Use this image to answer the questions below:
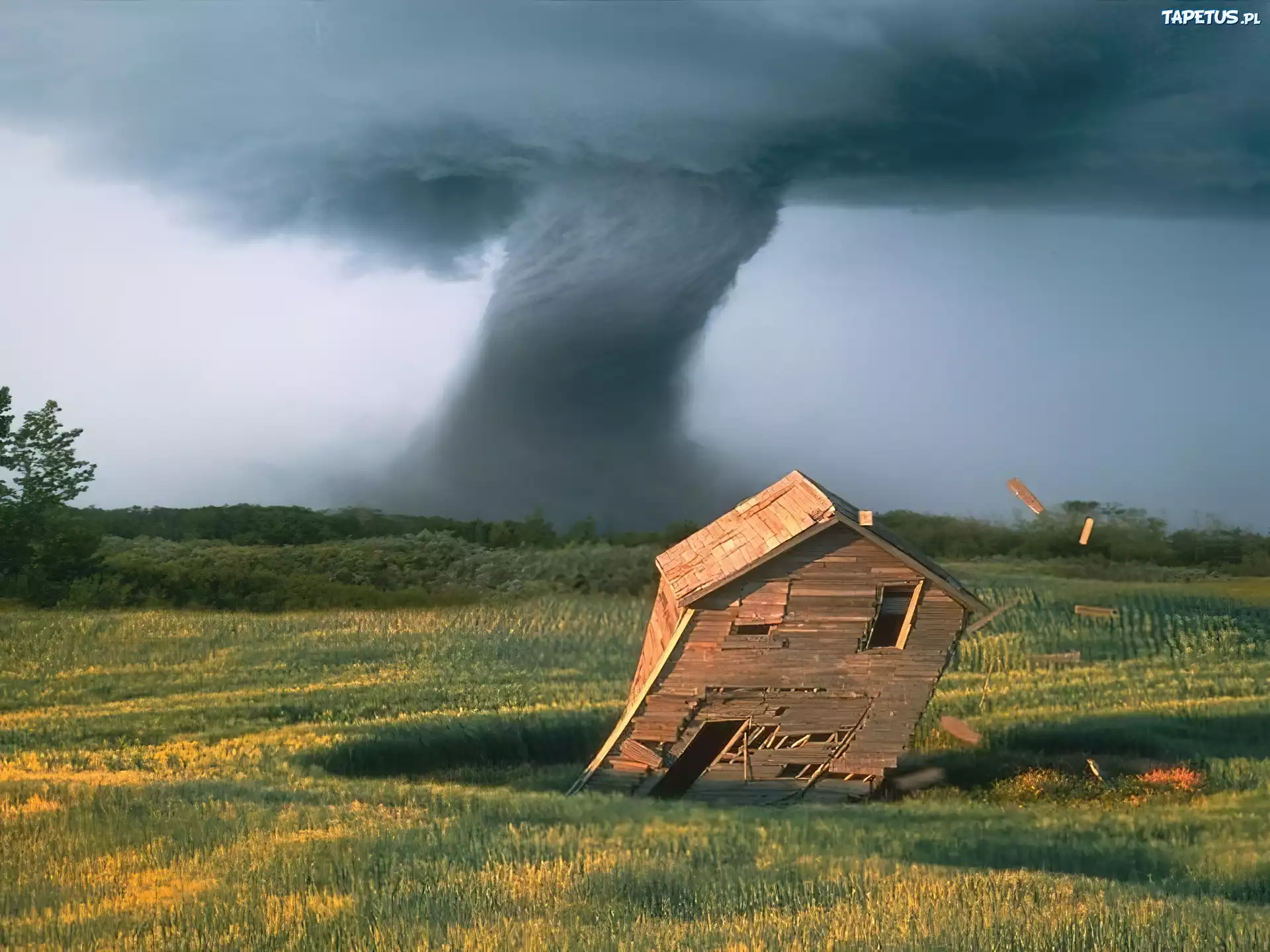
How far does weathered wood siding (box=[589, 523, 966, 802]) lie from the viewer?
858 inches

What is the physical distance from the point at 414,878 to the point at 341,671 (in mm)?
26314

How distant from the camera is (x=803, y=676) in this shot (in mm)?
21969

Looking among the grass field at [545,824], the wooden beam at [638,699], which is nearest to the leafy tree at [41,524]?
the grass field at [545,824]

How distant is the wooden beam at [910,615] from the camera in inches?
865

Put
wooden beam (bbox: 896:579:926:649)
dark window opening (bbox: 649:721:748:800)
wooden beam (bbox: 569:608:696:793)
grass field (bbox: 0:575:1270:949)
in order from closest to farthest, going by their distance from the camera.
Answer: grass field (bbox: 0:575:1270:949), wooden beam (bbox: 569:608:696:793), wooden beam (bbox: 896:579:926:649), dark window opening (bbox: 649:721:748:800)

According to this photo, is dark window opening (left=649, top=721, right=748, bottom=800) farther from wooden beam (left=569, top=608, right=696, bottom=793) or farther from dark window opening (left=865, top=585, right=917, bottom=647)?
dark window opening (left=865, top=585, right=917, bottom=647)

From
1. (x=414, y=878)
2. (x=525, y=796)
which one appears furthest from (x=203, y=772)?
(x=414, y=878)

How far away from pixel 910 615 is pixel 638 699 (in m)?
5.24

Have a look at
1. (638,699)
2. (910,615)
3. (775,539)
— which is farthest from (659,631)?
(910,615)

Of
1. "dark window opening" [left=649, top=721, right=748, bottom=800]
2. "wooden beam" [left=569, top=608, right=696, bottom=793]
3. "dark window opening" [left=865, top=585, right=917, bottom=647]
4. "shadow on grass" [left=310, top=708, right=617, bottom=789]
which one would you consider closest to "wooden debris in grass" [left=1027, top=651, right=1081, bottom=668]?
"shadow on grass" [left=310, top=708, right=617, bottom=789]

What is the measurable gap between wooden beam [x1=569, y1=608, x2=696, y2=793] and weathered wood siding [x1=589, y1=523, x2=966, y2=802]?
0.13 meters

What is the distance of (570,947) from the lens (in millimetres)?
11359

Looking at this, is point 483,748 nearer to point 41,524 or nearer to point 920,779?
point 920,779

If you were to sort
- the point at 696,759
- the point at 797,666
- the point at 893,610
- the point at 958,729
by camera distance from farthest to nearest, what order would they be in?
the point at 958,729 < the point at 696,759 < the point at 893,610 < the point at 797,666
